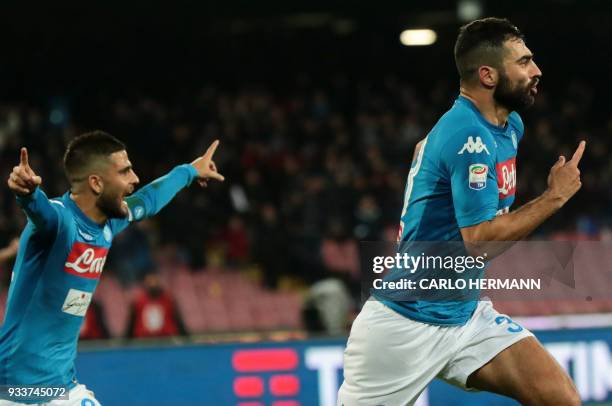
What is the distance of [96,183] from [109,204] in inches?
4.8

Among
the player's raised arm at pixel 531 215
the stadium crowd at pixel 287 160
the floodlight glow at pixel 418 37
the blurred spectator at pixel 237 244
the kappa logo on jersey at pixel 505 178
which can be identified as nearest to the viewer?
the player's raised arm at pixel 531 215

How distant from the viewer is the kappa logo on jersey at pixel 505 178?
14.6 feet

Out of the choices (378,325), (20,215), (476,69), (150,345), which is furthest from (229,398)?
(20,215)

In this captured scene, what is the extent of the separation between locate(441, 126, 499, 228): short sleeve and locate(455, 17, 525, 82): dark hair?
359mm

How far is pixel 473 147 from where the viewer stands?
4.31m

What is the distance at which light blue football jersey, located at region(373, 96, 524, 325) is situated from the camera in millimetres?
4277

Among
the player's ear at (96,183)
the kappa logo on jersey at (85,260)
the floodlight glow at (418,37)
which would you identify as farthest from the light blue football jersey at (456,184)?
the floodlight glow at (418,37)

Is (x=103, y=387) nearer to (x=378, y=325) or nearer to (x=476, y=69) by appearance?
(x=378, y=325)

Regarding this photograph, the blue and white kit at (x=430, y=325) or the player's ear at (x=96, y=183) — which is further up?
the player's ear at (x=96, y=183)

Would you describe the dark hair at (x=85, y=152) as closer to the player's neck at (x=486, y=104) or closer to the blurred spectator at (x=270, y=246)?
the player's neck at (x=486, y=104)

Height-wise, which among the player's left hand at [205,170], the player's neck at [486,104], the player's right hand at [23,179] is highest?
the player's neck at [486,104]

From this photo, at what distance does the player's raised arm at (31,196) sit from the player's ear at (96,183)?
44cm

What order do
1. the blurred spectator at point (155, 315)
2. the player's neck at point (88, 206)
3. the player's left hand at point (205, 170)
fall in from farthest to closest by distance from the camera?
Answer: the blurred spectator at point (155, 315)
the player's left hand at point (205, 170)
the player's neck at point (88, 206)

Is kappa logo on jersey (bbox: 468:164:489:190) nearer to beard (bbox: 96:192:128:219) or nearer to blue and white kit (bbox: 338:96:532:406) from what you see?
blue and white kit (bbox: 338:96:532:406)
